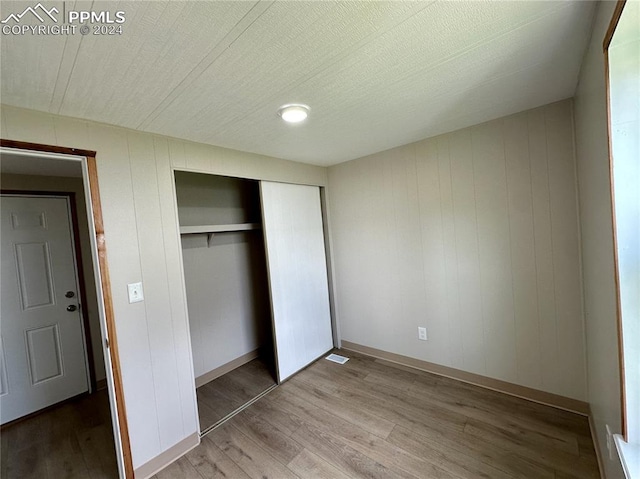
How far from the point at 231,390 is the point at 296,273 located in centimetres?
132

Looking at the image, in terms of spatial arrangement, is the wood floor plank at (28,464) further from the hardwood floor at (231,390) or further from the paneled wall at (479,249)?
the paneled wall at (479,249)

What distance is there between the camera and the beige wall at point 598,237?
3.49ft

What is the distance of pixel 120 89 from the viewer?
1265 millimetres

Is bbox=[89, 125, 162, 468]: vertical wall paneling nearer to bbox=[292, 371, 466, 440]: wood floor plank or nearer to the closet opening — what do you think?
the closet opening

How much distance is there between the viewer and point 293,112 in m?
1.60

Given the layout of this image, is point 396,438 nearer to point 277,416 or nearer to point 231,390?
point 277,416

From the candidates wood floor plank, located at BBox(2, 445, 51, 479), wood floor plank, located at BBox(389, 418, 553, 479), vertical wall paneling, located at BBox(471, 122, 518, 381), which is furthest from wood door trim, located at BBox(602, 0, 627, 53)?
wood floor plank, located at BBox(2, 445, 51, 479)

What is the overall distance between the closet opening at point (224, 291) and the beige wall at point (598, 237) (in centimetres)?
241

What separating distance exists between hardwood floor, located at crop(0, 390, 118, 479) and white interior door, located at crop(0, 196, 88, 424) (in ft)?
0.65

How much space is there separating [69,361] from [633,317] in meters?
4.08

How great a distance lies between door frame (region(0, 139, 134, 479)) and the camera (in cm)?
154

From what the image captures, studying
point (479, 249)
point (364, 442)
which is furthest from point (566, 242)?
point (364, 442)

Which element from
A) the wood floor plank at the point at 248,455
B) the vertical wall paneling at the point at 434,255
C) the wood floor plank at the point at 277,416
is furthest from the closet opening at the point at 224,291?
the vertical wall paneling at the point at 434,255

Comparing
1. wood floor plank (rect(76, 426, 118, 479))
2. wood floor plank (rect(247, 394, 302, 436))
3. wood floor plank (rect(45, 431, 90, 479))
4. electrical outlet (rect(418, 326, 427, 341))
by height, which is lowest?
wood floor plank (rect(247, 394, 302, 436))
